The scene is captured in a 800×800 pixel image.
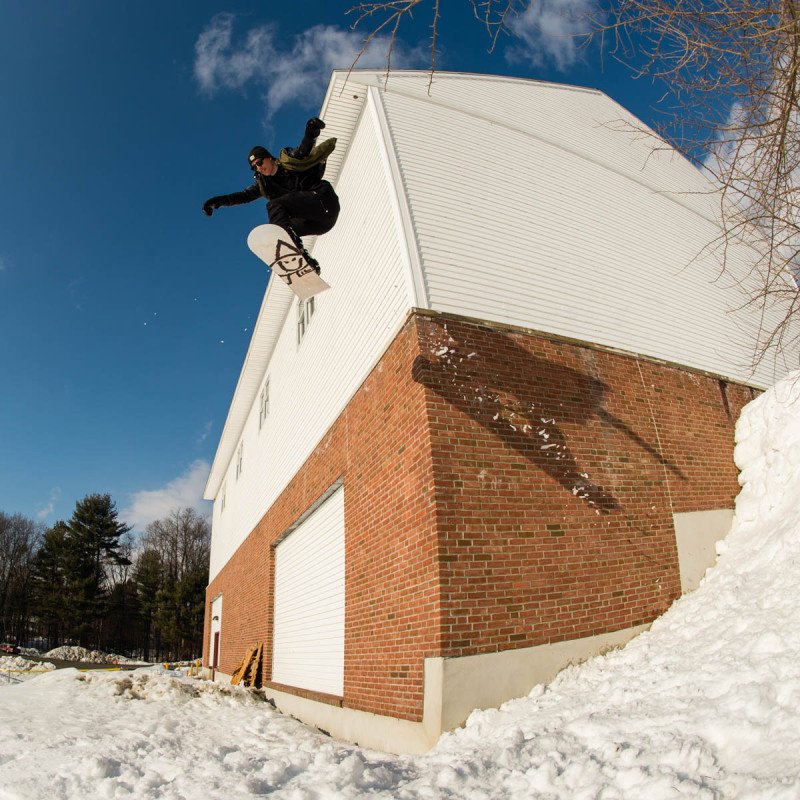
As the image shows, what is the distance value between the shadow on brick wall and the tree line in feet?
147

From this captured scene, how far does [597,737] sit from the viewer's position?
3143 millimetres

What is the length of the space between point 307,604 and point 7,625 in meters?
53.1

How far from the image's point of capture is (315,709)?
24.6 ft

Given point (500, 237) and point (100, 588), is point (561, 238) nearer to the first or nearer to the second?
point (500, 237)

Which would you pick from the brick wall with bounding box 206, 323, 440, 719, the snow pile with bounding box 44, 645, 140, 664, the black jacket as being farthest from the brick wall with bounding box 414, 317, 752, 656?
the snow pile with bounding box 44, 645, 140, 664

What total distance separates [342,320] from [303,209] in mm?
3289

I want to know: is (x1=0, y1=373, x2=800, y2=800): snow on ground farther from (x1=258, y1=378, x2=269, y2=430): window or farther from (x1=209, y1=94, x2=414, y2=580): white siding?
(x1=258, y1=378, x2=269, y2=430): window

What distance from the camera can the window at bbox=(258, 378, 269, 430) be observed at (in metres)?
14.6

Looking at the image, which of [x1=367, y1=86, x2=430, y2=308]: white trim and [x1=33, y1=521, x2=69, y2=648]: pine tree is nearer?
[x1=367, y1=86, x2=430, y2=308]: white trim

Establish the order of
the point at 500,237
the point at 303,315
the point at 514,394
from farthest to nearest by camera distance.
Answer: the point at 303,315 < the point at 500,237 < the point at 514,394

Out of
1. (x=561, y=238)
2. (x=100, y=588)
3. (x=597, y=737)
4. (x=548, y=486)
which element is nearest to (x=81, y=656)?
(x=100, y=588)

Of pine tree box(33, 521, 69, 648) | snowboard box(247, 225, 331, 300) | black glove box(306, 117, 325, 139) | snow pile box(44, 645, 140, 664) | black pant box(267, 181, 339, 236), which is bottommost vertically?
snow pile box(44, 645, 140, 664)

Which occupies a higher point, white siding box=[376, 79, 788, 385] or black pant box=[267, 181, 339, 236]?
white siding box=[376, 79, 788, 385]

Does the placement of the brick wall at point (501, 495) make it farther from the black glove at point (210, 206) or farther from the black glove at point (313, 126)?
the black glove at point (210, 206)
